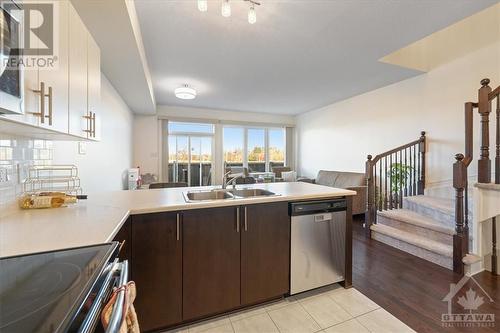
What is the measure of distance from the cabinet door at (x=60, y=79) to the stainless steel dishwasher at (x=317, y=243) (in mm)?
1605

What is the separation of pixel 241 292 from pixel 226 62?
9.49 ft

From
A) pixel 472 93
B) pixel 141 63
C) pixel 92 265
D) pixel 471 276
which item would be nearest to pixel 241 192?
pixel 92 265

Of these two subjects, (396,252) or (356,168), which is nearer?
(396,252)

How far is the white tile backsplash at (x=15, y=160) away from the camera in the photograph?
1189 millimetres

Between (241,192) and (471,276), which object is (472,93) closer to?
(471,276)

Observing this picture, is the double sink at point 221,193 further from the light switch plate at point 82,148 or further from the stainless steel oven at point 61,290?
the light switch plate at point 82,148

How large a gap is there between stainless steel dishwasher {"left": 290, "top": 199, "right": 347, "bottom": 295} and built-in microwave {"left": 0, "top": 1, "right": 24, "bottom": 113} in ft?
5.47

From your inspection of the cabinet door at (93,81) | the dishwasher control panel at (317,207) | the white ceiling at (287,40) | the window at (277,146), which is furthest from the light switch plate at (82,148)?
the window at (277,146)

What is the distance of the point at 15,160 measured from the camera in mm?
1274

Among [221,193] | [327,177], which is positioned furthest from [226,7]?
[327,177]

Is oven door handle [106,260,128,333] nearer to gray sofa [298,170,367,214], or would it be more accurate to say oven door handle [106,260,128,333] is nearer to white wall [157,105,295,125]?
gray sofa [298,170,367,214]

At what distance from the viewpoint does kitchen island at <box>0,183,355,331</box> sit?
1337 millimetres

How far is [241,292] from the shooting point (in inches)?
65.7

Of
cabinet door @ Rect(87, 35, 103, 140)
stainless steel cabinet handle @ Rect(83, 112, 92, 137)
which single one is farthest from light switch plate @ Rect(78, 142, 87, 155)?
stainless steel cabinet handle @ Rect(83, 112, 92, 137)
